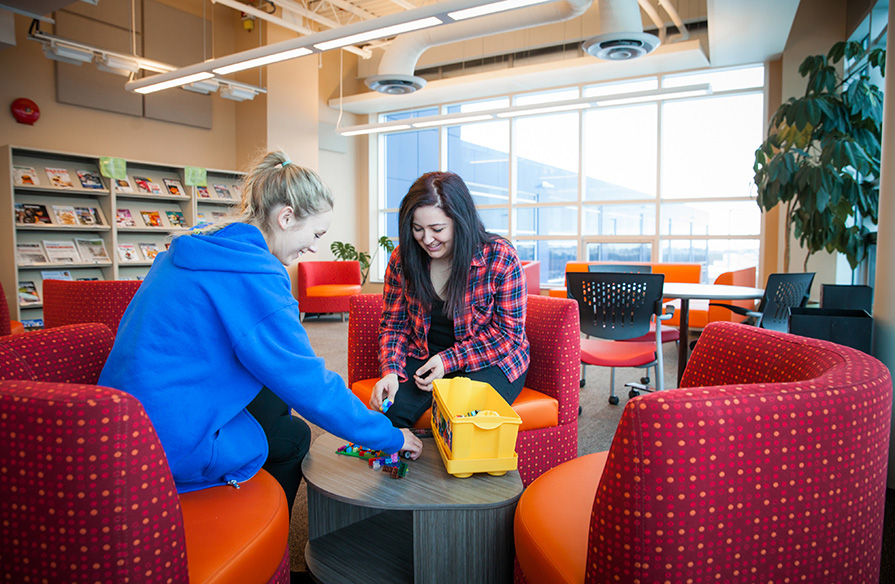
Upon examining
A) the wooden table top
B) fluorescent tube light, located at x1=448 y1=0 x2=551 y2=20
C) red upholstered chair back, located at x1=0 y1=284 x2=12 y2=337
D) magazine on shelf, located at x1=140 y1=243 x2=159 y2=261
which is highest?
fluorescent tube light, located at x1=448 y1=0 x2=551 y2=20

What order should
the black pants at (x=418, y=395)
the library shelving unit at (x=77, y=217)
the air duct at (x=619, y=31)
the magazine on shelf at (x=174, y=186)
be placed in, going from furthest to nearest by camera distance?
the magazine on shelf at (x=174, y=186) < the library shelving unit at (x=77, y=217) < the air duct at (x=619, y=31) < the black pants at (x=418, y=395)

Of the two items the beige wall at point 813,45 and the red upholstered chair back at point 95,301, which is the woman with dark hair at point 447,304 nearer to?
the red upholstered chair back at point 95,301

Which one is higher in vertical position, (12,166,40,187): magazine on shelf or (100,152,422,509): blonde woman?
(12,166,40,187): magazine on shelf

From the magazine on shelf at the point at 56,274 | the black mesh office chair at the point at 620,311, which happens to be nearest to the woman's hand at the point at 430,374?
the black mesh office chair at the point at 620,311

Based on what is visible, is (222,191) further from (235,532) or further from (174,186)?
(235,532)

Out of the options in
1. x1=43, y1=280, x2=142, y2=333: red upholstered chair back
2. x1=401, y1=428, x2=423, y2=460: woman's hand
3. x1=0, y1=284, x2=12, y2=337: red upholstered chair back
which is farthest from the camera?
x1=0, y1=284, x2=12, y2=337: red upholstered chair back

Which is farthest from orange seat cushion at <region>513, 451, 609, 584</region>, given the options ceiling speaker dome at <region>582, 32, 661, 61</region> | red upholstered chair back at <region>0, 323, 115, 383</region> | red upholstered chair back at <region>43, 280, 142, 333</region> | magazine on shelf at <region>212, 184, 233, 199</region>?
magazine on shelf at <region>212, 184, 233, 199</region>

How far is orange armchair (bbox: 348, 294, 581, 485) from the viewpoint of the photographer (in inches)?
78.2

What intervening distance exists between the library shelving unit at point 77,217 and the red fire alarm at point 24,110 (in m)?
0.43

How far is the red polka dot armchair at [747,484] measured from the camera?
81 centimetres

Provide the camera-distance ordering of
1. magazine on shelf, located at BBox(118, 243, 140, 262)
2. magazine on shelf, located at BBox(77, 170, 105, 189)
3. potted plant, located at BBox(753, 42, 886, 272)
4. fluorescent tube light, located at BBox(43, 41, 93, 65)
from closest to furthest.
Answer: potted plant, located at BBox(753, 42, 886, 272), fluorescent tube light, located at BBox(43, 41, 93, 65), magazine on shelf, located at BBox(77, 170, 105, 189), magazine on shelf, located at BBox(118, 243, 140, 262)

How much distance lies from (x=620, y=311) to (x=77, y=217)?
598cm

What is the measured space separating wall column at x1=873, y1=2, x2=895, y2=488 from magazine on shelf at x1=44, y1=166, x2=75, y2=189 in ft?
22.8

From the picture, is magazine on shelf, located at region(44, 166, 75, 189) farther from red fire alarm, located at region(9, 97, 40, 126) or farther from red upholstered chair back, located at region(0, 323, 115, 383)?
red upholstered chair back, located at region(0, 323, 115, 383)
